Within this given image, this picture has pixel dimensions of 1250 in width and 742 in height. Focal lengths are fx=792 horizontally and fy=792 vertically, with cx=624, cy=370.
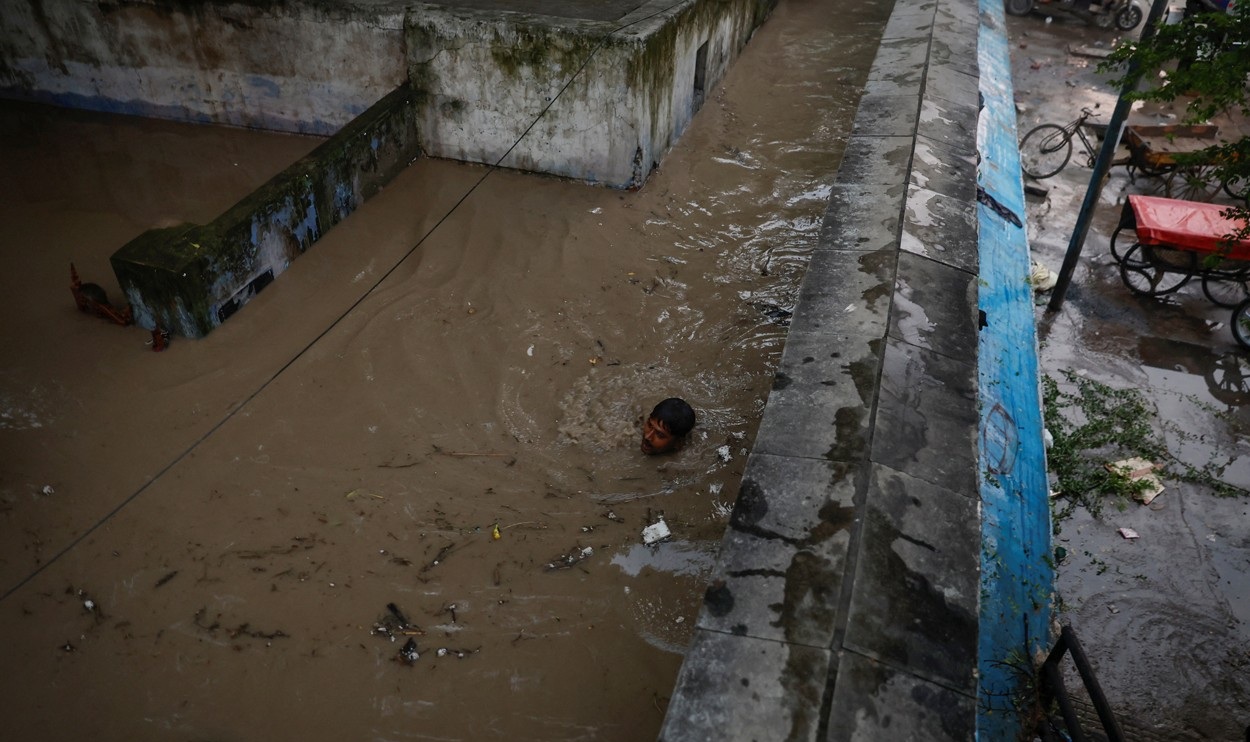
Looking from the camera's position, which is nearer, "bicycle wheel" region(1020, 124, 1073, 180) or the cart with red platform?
the cart with red platform

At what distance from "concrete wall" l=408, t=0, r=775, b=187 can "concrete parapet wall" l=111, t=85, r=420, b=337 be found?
20.2 inches

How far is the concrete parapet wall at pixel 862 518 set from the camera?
8.68ft

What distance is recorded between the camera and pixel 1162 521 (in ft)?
18.6

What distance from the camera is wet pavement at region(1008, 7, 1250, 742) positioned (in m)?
4.69

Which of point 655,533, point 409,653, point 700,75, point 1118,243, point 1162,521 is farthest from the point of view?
point 1118,243

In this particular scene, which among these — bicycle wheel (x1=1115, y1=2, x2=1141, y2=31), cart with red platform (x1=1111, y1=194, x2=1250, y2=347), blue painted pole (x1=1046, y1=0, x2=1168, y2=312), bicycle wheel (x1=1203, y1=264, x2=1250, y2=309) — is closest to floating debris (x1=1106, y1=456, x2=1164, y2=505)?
blue painted pole (x1=1046, y1=0, x2=1168, y2=312)

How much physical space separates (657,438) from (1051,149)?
7.86 metres

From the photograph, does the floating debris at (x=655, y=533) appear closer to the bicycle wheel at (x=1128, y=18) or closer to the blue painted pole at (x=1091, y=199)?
the blue painted pole at (x=1091, y=199)

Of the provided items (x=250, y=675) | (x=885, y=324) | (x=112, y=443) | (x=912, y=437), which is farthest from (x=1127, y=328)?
(x=112, y=443)

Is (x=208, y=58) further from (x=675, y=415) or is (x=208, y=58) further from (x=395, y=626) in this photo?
(x=395, y=626)

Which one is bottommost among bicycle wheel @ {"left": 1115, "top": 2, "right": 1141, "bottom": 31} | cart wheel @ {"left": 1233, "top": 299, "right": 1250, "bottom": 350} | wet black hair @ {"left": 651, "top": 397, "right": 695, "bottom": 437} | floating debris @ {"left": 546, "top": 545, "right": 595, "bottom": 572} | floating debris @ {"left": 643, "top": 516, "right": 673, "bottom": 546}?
cart wheel @ {"left": 1233, "top": 299, "right": 1250, "bottom": 350}

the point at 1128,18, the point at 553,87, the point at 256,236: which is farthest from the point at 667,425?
the point at 1128,18

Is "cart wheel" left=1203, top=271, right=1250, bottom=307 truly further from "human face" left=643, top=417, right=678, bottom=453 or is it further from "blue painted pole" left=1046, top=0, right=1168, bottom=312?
"human face" left=643, top=417, right=678, bottom=453

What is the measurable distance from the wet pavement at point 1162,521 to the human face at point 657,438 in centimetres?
273
